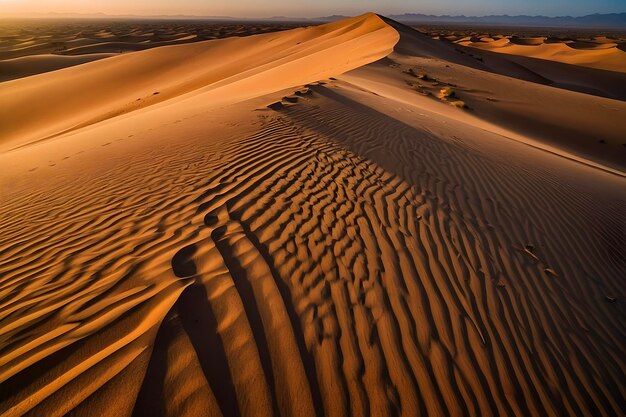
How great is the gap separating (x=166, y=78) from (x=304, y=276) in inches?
910

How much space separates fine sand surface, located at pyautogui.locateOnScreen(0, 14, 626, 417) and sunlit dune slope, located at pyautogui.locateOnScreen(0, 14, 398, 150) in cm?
567

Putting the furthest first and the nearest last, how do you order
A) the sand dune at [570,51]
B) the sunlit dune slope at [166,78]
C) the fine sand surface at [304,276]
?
the sand dune at [570,51] < the sunlit dune slope at [166,78] < the fine sand surface at [304,276]

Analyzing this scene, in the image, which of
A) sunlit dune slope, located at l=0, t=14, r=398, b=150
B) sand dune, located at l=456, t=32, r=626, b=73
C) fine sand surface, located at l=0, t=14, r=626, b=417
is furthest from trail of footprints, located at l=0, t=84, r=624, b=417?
sand dune, located at l=456, t=32, r=626, b=73

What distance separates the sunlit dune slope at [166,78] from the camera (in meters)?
13.4

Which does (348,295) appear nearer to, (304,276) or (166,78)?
(304,276)

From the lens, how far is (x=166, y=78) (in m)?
21.6

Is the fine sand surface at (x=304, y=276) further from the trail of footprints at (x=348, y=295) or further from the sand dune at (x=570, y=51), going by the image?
the sand dune at (x=570, y=51)

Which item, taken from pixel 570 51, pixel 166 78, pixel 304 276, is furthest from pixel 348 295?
pixel 570 51

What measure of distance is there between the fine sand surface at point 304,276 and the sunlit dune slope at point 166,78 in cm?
567

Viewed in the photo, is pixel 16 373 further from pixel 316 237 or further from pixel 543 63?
pixel 543 63

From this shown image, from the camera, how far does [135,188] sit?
13.5ft

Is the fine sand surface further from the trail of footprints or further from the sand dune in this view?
the sand dune

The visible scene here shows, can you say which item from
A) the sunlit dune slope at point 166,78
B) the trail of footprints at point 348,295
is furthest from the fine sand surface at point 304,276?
the sunlit dune slope at point 166,78

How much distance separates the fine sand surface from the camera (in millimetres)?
2010
